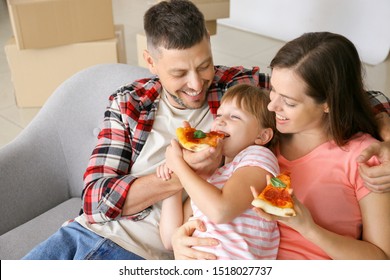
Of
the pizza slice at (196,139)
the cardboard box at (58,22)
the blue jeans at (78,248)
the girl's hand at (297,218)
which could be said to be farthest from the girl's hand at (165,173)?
the cardboard box at (58,22)

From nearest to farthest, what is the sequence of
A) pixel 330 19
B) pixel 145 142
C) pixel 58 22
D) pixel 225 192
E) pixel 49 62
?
pixel 225 192
pixel 145 142
pixel 58 22
pixel 49 62
pixel 330 19

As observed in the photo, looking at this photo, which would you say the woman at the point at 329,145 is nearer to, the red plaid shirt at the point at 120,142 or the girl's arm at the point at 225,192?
the girl's arm at the point at 225,192

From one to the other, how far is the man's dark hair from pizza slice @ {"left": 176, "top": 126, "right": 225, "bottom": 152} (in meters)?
0.30

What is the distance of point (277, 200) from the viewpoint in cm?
111

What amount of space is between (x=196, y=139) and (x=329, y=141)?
390 mm

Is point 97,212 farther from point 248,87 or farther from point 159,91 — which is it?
point 248,87

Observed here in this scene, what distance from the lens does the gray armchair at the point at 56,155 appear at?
1784mm

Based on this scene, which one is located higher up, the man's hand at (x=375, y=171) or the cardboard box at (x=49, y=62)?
the man's hand at (x=375, y=171)

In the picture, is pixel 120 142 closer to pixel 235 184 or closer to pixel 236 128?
pixel 236 128

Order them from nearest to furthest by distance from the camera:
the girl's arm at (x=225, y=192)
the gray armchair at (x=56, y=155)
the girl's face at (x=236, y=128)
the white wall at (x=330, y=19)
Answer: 1. the girl's arm at (x=225, y=192)
2. the girl's face at (x=236, y=128)
3. the gray armchair at (x=56, y=155)
4. the white wall at (x=330, y=19)

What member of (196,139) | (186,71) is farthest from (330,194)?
(186,71)

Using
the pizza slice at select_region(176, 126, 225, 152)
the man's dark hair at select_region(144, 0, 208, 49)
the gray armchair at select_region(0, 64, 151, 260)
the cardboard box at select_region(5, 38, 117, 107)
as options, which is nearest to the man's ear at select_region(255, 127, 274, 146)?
the pizza slice at select_region(176, 126, 225, 152)
